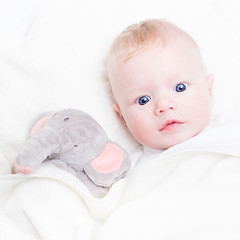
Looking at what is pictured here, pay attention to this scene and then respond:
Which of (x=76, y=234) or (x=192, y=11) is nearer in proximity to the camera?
(x=76, y=234)

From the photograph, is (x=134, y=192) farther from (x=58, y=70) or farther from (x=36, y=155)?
(x=58, y=70)

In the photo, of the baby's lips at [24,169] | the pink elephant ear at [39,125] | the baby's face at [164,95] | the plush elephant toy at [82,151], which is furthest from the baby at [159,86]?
the baby's lips at [24,169]

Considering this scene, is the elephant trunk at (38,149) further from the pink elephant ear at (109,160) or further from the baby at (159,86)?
the baby at (159,86)

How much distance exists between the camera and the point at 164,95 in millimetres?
1315

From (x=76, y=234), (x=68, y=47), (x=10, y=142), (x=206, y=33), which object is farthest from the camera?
(x=206, y=33)

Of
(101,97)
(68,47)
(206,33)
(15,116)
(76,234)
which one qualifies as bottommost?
(76,234)

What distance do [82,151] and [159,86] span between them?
29 cm

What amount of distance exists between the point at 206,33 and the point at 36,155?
2.53 ft

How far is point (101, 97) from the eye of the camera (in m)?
1.48

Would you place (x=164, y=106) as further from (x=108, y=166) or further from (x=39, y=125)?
(x=39, y=125)

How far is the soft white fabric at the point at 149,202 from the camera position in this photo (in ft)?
3.72

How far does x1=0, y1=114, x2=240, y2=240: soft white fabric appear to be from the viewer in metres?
1.13

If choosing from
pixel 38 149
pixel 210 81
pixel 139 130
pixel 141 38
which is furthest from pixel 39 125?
pixel 210 81

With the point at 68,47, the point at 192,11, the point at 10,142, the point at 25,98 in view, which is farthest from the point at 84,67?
the point at 192,11
